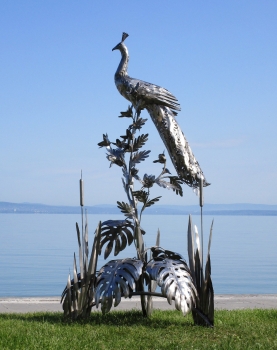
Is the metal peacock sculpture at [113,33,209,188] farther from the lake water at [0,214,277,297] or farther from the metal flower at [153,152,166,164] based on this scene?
the lake water at [0,214,277,297]

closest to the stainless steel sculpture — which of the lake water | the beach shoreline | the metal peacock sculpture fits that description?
the metal peacock sculpture

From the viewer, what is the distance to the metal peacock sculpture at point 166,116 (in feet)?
25.2

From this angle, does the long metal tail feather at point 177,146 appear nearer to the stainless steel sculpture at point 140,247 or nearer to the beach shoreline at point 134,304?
the stainless steel sculpture at point 140,247

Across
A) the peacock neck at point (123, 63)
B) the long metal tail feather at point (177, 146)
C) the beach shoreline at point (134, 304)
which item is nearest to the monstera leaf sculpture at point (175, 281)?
the long metal tail feather at point (177, 146)

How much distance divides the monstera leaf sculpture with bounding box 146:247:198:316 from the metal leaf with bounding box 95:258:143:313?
0.17m

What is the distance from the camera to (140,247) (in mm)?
7527

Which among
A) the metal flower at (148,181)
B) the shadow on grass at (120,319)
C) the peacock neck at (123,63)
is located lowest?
the shadow on grass at (120,319)

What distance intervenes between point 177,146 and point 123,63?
1157 millimetres

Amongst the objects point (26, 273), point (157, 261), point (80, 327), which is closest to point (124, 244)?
point (157, 261)

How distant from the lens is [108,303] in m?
6.88

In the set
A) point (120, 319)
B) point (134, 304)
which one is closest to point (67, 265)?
point (134, 304)

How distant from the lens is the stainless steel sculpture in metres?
6.98

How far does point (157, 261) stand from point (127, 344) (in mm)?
1153

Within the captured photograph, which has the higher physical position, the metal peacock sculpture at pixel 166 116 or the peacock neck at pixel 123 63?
the peacock neck at pixel 123 63
